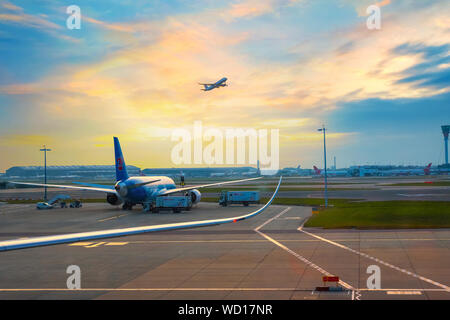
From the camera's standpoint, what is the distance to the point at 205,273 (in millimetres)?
25922

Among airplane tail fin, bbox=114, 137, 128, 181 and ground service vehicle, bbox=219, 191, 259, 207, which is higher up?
airplane tail fin, bbox=114, 137, 128, 181

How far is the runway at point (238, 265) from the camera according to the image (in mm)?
21531

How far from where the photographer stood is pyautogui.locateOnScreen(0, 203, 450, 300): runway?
848 inches

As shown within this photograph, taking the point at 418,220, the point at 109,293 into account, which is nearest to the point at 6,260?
the point at 109,293

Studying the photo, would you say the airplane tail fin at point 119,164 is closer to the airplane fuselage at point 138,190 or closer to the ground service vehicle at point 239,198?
the airplane fuselage at point 138,190

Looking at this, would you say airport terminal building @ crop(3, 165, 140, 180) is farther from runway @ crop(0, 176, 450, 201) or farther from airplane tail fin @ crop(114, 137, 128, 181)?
runway @ crop(0, 176, 450, 201)

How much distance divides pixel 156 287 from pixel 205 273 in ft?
12.9

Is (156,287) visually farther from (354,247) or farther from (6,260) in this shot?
(354,247)

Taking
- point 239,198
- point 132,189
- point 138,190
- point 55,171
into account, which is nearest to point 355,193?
point 239,198

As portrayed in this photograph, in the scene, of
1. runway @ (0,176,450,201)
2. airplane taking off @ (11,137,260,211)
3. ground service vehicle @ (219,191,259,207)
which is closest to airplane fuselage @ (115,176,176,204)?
airplane taking off @ (11,137,260,211)

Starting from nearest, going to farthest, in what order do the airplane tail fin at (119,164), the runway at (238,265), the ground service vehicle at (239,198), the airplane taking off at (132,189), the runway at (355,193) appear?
1. the runway at (238,265)
2. the airplane taking off at (132,189)
3. the airplane tail fin at (119,164)
4. the ground service vehicle at (239,198)
5. the runway at (355,193)

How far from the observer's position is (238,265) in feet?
92.1

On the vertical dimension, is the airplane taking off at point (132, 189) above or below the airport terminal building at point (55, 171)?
below

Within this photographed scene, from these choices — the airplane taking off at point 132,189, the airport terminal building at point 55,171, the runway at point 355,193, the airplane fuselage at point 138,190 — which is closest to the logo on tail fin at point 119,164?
the airplane taking off at point 132,189
